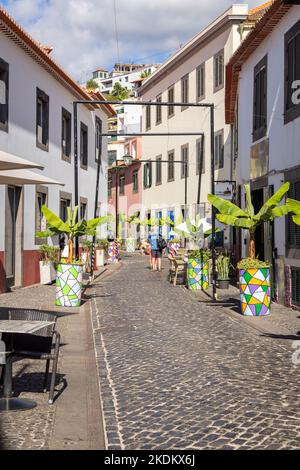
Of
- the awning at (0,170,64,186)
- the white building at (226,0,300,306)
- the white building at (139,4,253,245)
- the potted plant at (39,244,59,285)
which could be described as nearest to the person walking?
the white building at (139,4,253,245)

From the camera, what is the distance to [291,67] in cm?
1375

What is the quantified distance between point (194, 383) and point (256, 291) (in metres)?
5.90

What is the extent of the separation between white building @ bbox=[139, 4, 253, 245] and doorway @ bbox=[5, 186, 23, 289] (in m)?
7.79

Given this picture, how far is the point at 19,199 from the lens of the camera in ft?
58.6

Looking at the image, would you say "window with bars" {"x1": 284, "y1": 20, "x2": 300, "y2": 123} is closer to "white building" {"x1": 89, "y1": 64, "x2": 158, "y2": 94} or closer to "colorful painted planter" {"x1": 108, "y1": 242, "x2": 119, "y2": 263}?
"colorful painted planter" {"x1": 108, "y1": 242, "x2": 119, "y2": 263}

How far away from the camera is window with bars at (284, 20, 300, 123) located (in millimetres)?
13312

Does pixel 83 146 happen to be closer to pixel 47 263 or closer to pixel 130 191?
pixel 47 263

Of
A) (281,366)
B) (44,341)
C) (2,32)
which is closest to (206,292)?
(2,32)

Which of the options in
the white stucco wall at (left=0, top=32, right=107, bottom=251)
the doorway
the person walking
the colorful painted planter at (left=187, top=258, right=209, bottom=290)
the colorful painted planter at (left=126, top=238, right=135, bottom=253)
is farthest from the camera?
the colorful painted planter at (left=126, top=238, right=135, bottom=253)

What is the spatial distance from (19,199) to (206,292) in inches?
222

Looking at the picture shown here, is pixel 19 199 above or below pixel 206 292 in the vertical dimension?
above

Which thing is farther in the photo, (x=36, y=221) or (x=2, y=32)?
(x=36, y=221)

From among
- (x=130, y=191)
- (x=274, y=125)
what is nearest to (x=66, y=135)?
(x=274, y=125)
